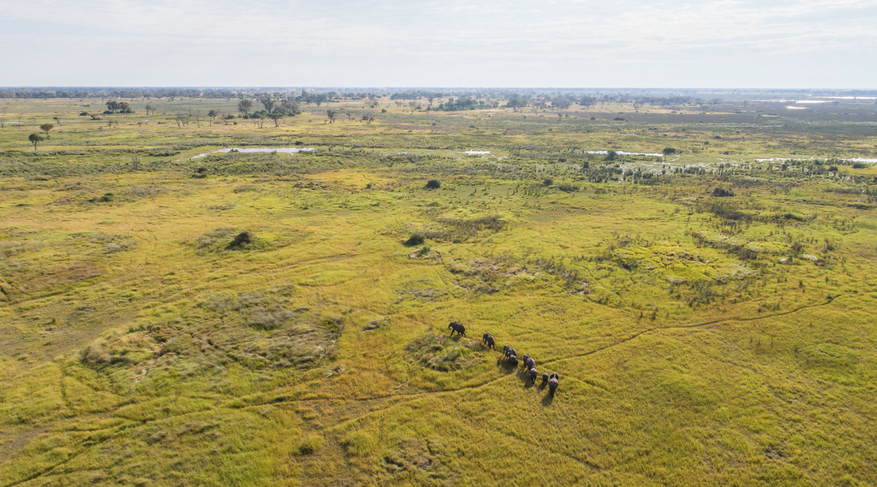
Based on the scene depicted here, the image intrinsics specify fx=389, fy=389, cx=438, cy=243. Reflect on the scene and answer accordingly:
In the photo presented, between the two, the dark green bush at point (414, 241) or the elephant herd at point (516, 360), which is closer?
the elephant herd at point (516, 360)

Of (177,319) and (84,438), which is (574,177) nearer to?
(177,319)

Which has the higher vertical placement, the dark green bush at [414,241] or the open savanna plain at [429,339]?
the dark green bush at [414,241]

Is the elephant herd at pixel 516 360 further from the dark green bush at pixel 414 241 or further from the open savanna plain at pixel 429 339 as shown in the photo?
the dark green bush at pixel 414 241

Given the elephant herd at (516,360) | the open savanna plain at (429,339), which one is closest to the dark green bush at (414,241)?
the open savanna plain at (429,339)

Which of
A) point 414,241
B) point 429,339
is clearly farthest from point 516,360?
point 414,241

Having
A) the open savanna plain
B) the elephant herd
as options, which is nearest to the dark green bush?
the open savanna plain

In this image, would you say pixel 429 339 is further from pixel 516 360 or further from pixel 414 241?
pixel 414 241

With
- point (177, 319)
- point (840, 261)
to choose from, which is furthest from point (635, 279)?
point (177, 319)
